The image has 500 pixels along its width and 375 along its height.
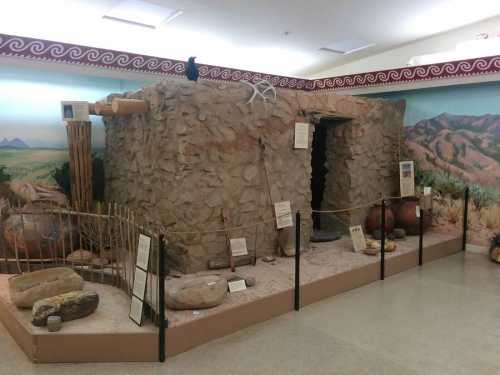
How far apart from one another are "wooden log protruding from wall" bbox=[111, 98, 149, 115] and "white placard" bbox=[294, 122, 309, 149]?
1747 mm

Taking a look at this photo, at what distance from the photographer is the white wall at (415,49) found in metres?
6.39

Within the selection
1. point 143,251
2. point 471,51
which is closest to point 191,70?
point 143,251

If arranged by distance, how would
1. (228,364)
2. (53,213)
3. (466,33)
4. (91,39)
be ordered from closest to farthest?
(228,364) → (53,213) → (91,39) → (466,33)

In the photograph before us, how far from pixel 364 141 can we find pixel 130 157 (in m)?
3.24

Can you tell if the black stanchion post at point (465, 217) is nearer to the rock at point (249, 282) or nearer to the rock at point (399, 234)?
the rock at point (399, 234)

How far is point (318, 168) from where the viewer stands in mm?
6523

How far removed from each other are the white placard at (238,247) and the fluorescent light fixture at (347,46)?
4.18m

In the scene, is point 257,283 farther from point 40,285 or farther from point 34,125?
point 34,125

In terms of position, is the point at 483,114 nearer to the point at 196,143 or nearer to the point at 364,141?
the point at 364,141

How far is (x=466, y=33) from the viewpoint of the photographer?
21.5 feet

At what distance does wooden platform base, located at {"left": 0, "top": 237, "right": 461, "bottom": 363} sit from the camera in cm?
293

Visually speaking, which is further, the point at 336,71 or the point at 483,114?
the point at 336,71

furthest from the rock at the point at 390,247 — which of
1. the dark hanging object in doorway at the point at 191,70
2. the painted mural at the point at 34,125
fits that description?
the painted mural at the point at 34,125

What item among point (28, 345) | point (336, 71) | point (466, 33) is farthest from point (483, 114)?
point (28, 345)
